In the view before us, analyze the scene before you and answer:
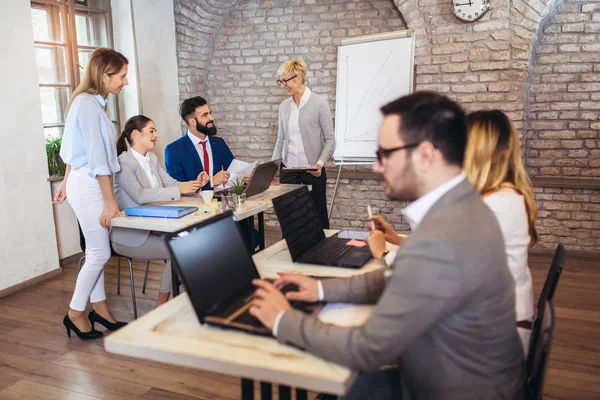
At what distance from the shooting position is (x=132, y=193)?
2920mm

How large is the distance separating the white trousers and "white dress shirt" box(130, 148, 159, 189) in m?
0.31

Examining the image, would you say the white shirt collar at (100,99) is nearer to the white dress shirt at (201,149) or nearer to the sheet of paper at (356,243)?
the white dress shirt at (201,149)

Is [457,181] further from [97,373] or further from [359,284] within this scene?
[97,373]

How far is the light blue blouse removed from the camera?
2.74 m

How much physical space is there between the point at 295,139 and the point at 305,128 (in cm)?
14

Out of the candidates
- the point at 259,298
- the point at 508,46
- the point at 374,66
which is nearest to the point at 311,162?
the point at 374,66

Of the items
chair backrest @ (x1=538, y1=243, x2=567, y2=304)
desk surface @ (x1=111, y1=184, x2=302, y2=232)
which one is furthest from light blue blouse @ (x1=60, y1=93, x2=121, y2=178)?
chair backrest @ (x1=538, y1=243, x2=567, y2=304)

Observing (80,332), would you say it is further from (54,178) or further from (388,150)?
(388,150)

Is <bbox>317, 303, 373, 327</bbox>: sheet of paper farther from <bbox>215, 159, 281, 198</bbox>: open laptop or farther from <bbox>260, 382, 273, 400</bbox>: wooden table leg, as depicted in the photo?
<bbox>215, 159, 281, 198</bbox>: open laptop

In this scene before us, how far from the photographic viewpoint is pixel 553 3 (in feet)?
14.1

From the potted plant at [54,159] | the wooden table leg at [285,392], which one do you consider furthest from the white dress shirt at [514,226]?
the potted plant at [54,159]

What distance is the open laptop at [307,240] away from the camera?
5.96 feet

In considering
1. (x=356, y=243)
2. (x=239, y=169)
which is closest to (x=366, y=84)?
(x=239, y=169)

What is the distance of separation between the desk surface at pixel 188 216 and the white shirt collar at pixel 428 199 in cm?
124
